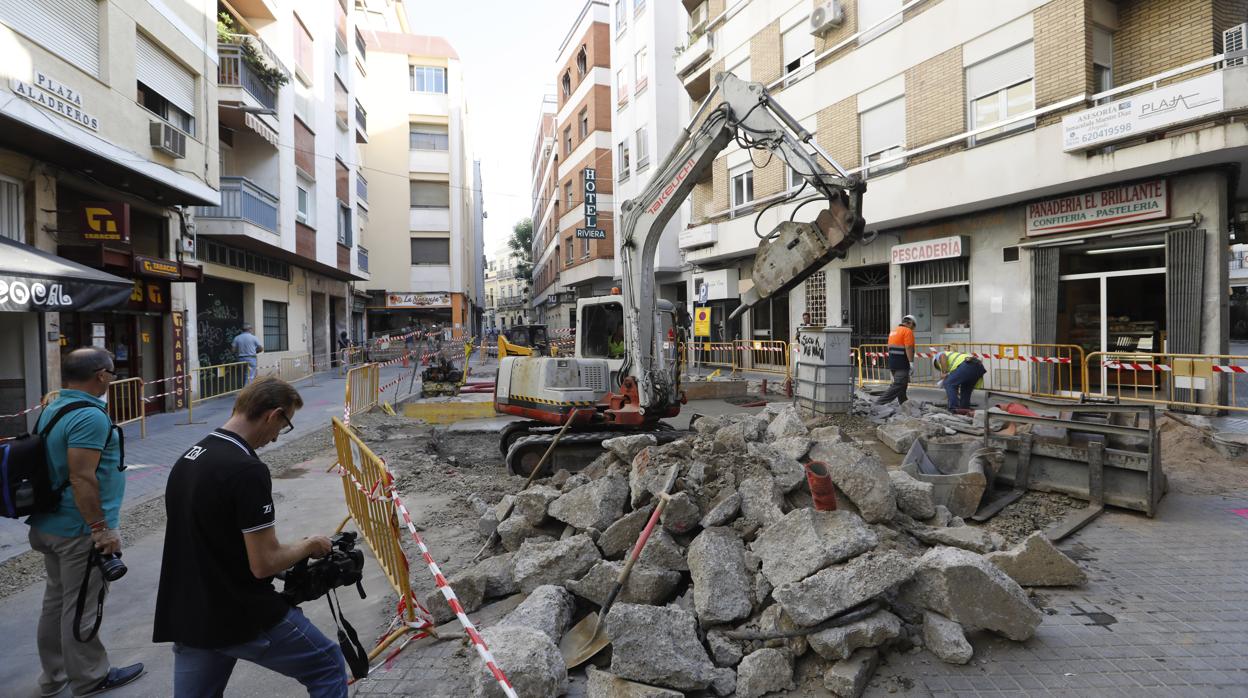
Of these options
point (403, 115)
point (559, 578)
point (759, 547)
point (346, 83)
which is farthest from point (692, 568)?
point (403, 115)

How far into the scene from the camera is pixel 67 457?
3.14m

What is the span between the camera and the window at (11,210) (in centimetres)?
940

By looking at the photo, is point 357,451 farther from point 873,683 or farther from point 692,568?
point 873,683

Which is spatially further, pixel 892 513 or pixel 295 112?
pixel 295 112

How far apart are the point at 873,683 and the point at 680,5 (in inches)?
1134

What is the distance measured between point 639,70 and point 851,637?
28.3 m

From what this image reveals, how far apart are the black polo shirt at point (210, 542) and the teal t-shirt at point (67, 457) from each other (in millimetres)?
1501

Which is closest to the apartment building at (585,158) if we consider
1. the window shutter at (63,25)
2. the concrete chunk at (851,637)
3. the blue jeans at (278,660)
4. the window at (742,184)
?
the window at (742,184)

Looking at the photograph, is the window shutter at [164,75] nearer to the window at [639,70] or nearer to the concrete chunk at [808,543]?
the concrete chunk at [808,543]

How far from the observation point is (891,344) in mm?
10625

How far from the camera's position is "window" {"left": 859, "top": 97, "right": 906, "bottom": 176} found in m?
15.3

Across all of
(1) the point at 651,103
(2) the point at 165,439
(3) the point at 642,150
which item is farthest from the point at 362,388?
(1) the point at 651,103

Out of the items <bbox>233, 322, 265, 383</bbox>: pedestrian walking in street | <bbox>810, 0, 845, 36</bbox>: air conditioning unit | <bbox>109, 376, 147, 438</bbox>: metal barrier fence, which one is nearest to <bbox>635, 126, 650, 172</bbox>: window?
<bbox>810, 0, 845, 36</bbox>: air conditioning unit

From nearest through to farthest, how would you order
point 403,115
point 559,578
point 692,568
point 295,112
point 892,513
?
point 692,568 → point 559,578 → point 892,513 → point 295,112 → point 403,115
